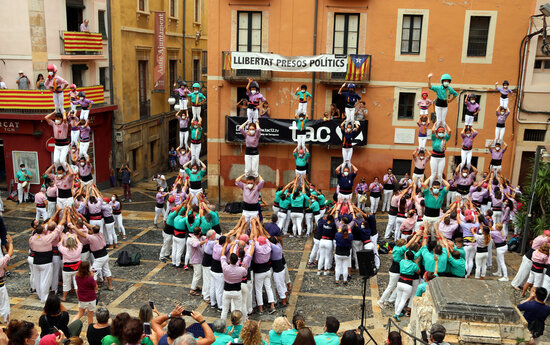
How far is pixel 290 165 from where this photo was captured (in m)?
23.8

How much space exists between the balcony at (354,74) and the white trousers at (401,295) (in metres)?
12.1

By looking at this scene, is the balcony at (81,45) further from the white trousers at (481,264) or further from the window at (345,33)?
the white trousers at (481,264)

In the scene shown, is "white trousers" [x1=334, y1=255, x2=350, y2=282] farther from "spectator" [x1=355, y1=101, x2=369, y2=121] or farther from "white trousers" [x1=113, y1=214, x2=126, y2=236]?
"spectator" [x1=355, y1=101, x2=369, y2=121]

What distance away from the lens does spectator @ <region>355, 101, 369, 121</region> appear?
74.9 feet

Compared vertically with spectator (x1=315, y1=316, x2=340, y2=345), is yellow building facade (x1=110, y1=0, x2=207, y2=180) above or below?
above

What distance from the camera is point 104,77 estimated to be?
27.4 m

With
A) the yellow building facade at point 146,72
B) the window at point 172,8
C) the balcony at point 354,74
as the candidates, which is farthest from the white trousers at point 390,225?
the window at point 172,8

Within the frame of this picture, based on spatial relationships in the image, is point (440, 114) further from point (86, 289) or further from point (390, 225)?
point (86, 289)

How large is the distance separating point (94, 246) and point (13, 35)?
14.6 m

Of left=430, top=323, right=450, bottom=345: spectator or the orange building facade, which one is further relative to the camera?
the orange building facade

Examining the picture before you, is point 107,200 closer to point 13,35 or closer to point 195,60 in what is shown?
point 13,35

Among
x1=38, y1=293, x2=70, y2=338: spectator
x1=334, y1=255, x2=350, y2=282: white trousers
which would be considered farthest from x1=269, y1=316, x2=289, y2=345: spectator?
x1=334, y1=255, x2=350, y2=282: white trousers

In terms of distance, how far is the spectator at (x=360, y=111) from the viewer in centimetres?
2284

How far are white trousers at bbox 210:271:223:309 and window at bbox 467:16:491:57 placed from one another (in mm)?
15886
